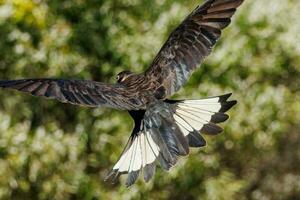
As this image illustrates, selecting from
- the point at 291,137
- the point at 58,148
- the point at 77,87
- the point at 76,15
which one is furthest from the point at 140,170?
the point at 291,137

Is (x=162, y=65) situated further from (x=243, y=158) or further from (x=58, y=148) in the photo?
(x=243, y=158)

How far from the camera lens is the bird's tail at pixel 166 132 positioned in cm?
543

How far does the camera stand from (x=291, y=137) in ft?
29.7

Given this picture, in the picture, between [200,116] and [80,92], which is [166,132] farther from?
[80,92]

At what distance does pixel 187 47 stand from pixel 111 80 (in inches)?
74.7

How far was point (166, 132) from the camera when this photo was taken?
556 cm

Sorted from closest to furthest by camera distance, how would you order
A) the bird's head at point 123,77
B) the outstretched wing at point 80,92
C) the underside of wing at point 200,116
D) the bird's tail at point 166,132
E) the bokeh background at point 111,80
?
1. the outstretched wing at point 80,92
2. the bird's tail at point 166,132
3. the underside of wing at point 200,116
4. the bird's head at point 123,77
5. the bokeh background at point 111,80

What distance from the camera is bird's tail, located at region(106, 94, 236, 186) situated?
543 cm

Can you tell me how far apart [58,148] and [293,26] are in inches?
81.7

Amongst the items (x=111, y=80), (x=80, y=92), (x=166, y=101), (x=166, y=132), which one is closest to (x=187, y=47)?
(x=166, y=101)

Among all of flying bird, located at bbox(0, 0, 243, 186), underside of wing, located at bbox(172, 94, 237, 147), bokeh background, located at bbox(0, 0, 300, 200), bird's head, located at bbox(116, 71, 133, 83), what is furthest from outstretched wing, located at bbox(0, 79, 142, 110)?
bokeh background, located at bbox(0, 0, 300, 200)

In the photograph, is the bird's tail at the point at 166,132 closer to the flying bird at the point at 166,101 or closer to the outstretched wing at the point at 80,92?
the flying bird at the point at 166,101

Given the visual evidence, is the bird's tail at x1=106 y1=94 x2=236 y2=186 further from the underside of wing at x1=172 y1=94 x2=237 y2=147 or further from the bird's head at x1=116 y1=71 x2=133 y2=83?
the bird's head at x1=116 y1=71 x2=133 y2=83

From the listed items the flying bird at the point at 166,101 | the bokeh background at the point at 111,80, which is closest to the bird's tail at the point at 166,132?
the flying bird at the point at 166,101
